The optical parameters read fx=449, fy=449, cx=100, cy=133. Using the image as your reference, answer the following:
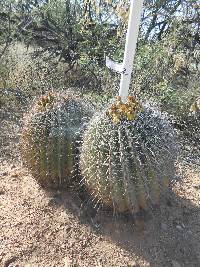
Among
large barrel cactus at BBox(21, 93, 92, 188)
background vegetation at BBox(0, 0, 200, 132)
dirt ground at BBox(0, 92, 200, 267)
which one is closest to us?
dirt ground at BBox(0, 92, 200, 267)

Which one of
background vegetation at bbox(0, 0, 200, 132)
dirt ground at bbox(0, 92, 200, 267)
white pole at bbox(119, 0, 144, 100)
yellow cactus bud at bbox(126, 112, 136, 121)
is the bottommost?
dirt ground at bbox(0, 92, 200, 267)

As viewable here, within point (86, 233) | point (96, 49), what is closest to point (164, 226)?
point (86, 233)

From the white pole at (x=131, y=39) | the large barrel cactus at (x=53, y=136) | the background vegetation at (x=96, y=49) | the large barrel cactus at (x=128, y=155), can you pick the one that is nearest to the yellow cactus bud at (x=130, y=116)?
the large barrel cactus at (x=128, y=155)

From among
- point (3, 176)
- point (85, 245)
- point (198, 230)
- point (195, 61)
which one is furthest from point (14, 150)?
point (195, 61)

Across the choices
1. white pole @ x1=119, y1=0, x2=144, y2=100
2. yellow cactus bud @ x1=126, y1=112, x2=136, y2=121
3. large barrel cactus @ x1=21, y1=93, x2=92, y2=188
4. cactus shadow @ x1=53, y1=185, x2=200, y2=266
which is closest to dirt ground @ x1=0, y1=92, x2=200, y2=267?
cactus shadow @ x1=53, y1=185, x2=200, y2=266

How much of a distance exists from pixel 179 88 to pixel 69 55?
75.3 inches

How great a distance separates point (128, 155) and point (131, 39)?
30.0 inches

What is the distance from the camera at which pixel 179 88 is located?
5.78m

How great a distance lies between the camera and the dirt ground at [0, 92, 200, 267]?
9.57 ft

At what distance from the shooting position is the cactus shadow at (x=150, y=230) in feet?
9.75

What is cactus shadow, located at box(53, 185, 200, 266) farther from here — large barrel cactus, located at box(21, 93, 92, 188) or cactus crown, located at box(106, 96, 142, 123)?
cactus crown, located at box(106, 96, 142, 123)

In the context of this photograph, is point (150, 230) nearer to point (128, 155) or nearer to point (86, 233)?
point (86, 233)

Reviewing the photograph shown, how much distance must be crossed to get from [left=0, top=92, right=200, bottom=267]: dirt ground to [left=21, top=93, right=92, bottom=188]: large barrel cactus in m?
0.24

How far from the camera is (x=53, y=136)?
10.2 ft
